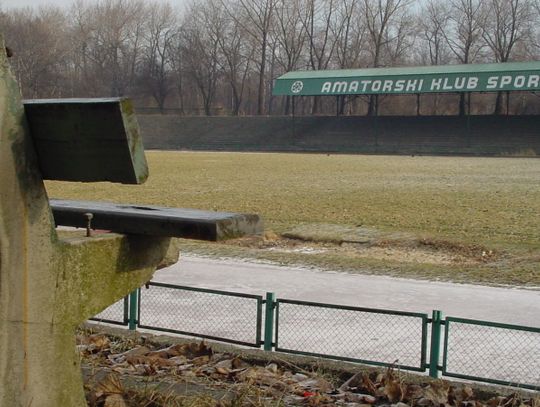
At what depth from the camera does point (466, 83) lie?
2318 inches

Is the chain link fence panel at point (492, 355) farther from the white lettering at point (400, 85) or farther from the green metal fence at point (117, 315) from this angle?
the white lettering at point (400, 85)

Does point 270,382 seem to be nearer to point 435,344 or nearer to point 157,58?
point 435,344

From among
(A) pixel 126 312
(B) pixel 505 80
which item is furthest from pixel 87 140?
(B) pixel 505 80

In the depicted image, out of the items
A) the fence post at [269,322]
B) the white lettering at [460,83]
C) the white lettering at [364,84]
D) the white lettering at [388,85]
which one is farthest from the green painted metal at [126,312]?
the white lettering at [364,84]

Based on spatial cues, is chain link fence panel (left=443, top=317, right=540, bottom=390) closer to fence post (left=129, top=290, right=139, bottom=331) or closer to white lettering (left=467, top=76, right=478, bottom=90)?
fence post (left=129, top=290, right=139, bottom=331)

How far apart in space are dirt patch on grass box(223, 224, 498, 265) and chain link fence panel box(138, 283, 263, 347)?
16.1ft

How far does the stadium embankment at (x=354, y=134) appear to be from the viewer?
59.6 metres

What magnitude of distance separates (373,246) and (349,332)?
7039 millimetres

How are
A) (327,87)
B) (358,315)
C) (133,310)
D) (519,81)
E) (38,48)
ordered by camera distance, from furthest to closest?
(38,48), (327,87), (519,81), (358,315), (133,310)

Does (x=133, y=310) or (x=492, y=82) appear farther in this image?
(x=492, y=82)

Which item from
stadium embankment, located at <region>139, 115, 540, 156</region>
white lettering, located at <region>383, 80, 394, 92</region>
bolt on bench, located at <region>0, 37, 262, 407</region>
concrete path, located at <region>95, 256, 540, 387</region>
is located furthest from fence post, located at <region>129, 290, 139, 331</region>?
white lettering, located at <region>383, 80, 394, 92</region>

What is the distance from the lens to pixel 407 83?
6200 cm

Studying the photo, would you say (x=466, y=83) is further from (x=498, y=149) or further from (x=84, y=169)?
(x=84, y=169)

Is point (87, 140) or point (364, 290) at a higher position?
point (87, 140)
